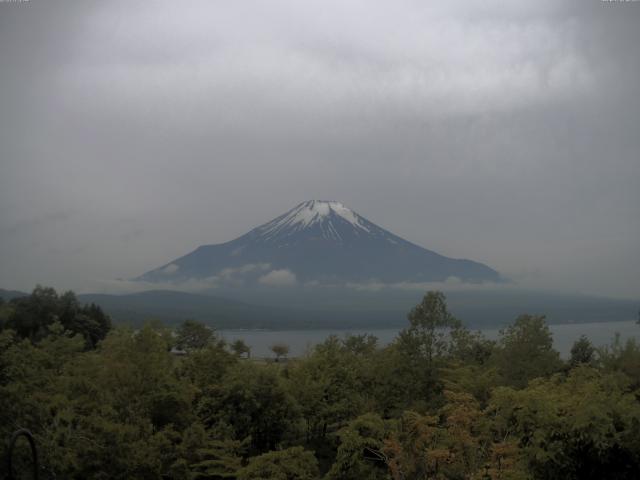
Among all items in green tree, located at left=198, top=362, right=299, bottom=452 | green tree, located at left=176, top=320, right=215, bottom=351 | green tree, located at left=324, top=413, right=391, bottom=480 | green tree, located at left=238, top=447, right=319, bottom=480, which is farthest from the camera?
green tree, located at left=176, top=320, right=215, bottom=351

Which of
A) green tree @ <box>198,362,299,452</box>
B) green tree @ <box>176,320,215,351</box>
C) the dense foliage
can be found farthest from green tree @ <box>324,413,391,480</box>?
green tree @ <box>176,320,215,351</box>

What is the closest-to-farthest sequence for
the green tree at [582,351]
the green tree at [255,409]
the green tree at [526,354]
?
the green tree at [255,409] → the green tree at [526,354] → the green tree at [582,351]

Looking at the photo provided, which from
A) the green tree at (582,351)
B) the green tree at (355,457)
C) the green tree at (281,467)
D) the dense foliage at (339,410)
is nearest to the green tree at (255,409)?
the dense foliage at (339,410)

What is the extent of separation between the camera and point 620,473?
11.1 meters

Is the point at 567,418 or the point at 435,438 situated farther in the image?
the point at 435,438

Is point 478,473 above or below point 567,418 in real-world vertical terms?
below

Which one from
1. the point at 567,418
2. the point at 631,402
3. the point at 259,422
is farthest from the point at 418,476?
the point at 259,422

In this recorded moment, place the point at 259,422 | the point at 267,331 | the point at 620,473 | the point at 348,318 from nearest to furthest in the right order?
the point at 620,473 < the point at 259,422 < the point at 267,331 < the point at 348,318

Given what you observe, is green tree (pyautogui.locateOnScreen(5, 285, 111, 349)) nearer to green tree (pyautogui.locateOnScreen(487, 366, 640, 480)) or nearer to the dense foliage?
the dense foliage

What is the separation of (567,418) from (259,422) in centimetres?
1019

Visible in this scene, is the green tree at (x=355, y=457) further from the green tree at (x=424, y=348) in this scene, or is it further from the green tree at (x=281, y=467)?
the green tree at (x=424, y=348)

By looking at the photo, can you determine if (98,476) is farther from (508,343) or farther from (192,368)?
(508,343)

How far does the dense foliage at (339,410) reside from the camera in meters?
11.9

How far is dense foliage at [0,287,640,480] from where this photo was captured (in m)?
11.9
